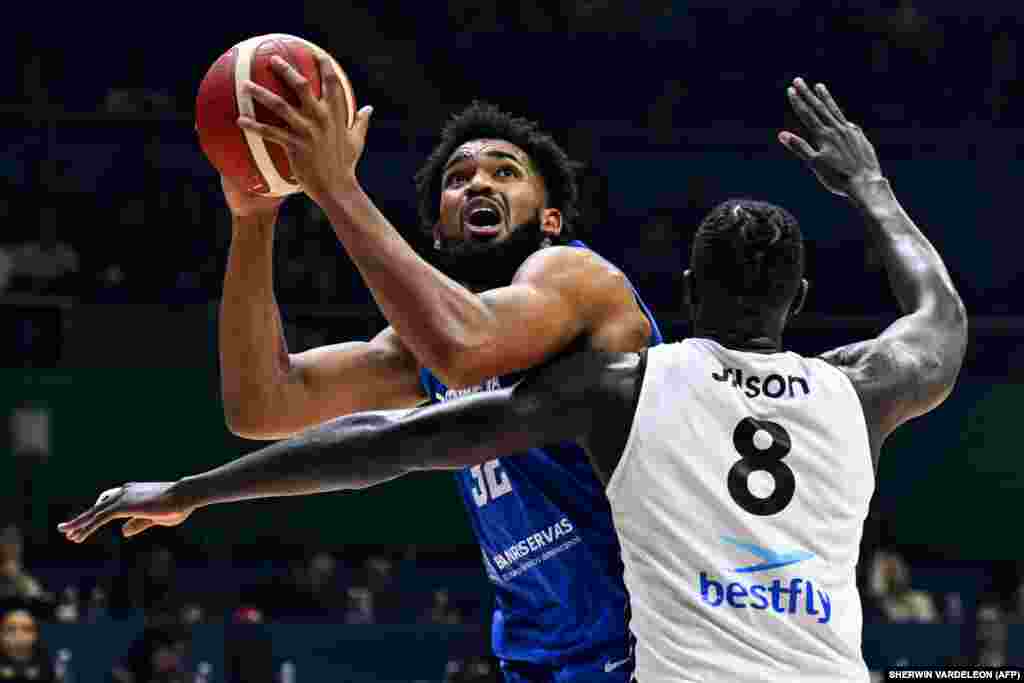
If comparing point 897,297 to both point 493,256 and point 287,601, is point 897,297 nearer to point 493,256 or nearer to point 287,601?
point 493,256

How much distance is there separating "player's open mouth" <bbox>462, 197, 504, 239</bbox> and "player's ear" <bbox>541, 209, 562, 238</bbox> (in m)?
0.22

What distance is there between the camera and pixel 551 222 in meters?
4.73

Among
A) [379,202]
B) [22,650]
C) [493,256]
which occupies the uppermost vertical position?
[379,202]

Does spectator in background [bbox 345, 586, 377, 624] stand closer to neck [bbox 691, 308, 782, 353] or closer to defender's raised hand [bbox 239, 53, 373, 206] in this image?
neck [bbox 691, 308, 782, 353]

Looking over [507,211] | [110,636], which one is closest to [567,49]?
[110,636]

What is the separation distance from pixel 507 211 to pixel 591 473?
0.94 meters

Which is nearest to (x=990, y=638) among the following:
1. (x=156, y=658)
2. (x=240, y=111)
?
(x=156, y=658)

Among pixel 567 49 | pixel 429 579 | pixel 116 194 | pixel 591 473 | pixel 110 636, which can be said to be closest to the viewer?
pixel 591 473

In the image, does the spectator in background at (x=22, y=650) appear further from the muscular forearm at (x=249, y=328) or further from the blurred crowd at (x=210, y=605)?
A: the muscular forearm at (x=249, y=328)

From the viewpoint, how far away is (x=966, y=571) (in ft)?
50.3

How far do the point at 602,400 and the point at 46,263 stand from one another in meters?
13.2

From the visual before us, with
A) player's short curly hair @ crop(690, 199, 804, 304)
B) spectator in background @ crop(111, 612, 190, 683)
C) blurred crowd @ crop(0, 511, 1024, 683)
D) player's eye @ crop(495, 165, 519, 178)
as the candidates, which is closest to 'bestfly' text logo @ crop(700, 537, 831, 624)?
player's short curly hair @ crop(690, 199, 804, 304)

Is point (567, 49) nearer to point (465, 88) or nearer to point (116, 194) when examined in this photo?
point (465, 88)

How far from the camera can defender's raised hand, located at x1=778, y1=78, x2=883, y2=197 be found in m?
3.83
